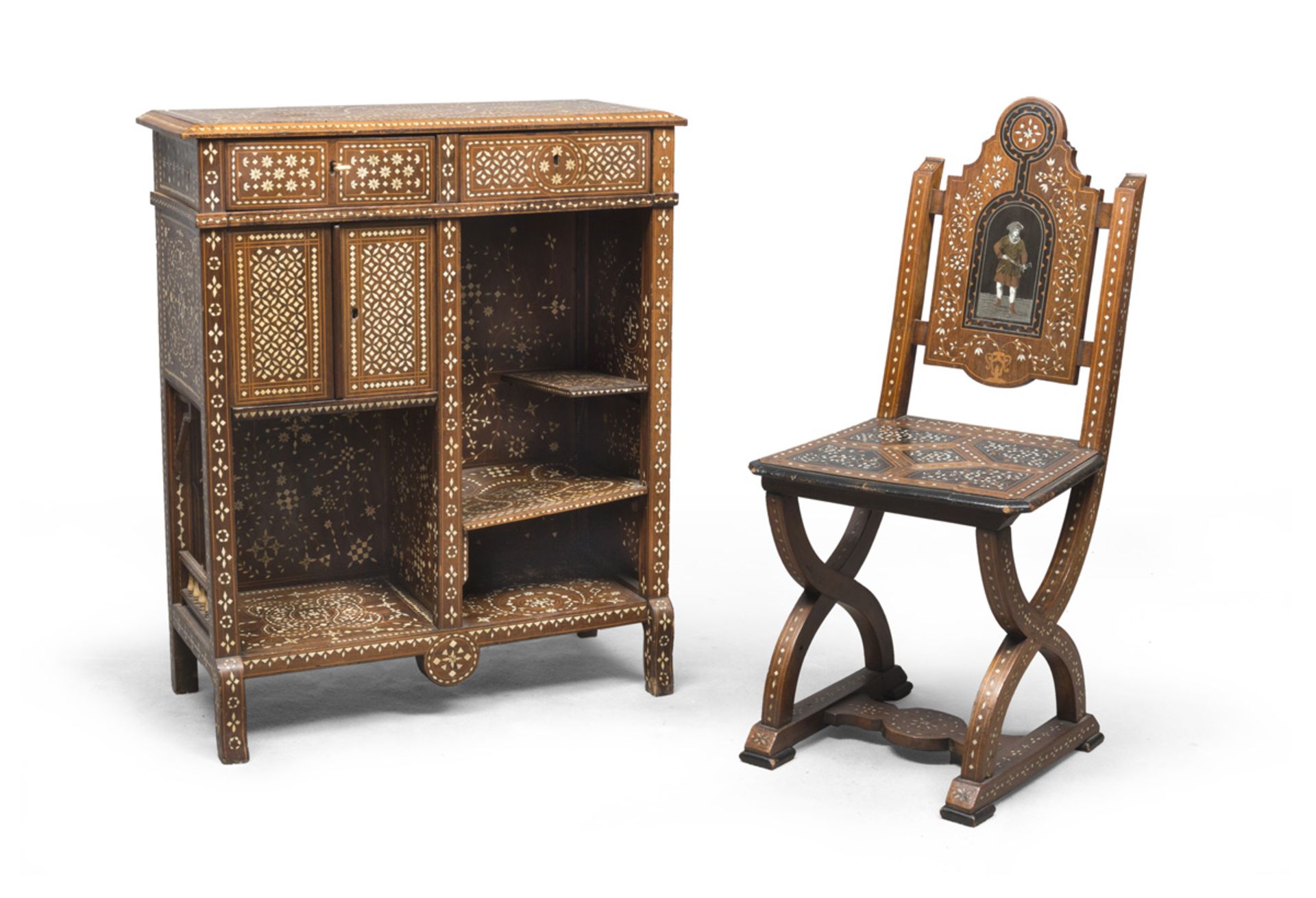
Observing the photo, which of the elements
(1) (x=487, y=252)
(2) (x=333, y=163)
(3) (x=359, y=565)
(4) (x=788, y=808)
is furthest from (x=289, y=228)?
(4) (x=788, y=808)

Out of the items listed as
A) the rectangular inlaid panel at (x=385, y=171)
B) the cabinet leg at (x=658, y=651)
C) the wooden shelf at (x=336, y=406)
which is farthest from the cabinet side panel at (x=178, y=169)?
the cabinet leg at (x=658, y=651)

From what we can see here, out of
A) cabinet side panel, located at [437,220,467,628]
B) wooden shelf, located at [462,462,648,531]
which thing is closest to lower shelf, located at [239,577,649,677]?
cabinet side panel, located at [437,220,467,628]

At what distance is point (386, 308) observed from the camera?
5258mm

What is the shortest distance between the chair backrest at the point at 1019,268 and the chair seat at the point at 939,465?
0.13m

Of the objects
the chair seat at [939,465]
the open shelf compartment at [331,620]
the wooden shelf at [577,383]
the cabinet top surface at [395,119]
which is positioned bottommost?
the open shelf compartment at [331,620]

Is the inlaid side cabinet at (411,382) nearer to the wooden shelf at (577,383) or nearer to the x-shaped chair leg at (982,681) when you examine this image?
the wooden shelf at (577,383)

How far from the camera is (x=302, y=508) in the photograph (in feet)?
19.1

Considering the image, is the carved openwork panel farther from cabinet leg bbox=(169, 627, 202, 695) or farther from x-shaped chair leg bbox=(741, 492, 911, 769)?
cabinet leg bbox=(169, 627, 202, 695)

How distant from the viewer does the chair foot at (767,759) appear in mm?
5234

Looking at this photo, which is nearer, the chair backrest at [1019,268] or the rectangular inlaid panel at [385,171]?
the rectangular inlaid panel at [385,171]

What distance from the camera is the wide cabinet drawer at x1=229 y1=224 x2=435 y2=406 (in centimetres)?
511

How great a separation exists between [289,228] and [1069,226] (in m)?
1.90

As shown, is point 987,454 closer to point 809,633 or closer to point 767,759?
point 809,633

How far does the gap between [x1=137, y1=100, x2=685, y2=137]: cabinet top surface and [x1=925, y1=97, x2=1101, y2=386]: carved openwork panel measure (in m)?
0.78
